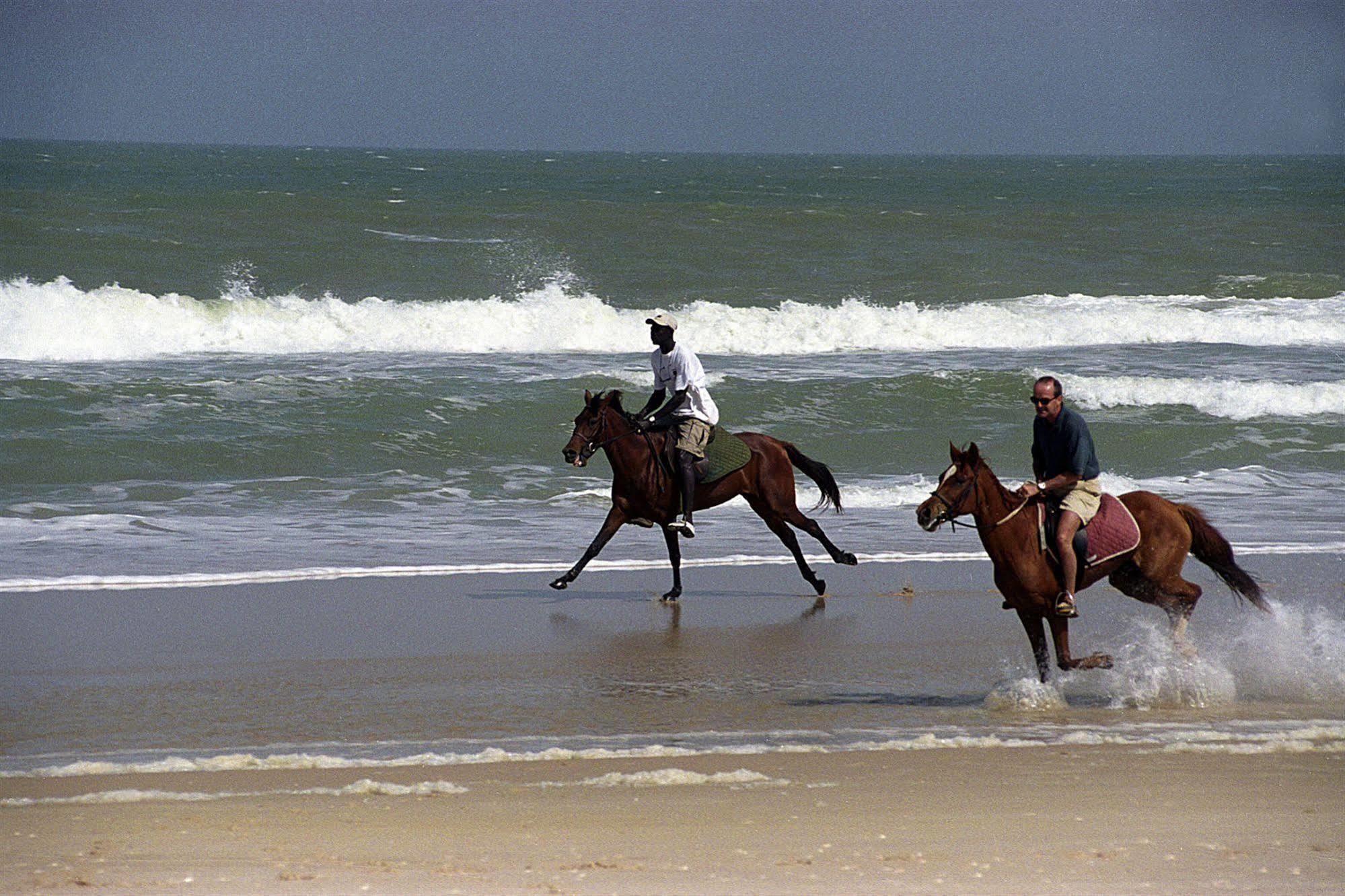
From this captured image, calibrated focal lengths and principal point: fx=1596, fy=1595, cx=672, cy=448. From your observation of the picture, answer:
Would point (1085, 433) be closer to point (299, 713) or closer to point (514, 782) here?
point (514, 782)

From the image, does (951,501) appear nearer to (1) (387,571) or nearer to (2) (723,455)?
(2) (723,455)

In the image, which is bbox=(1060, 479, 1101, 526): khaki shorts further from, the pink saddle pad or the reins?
the reins

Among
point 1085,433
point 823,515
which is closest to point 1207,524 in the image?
point 1085,433

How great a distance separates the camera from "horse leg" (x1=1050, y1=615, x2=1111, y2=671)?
8.04m

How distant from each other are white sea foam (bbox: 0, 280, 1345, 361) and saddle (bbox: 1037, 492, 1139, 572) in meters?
20.1

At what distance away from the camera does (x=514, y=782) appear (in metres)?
6.51

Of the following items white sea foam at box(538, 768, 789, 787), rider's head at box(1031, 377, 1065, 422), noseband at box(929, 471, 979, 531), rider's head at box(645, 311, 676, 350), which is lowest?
white sea foam at box(538, 768, 789, 787)

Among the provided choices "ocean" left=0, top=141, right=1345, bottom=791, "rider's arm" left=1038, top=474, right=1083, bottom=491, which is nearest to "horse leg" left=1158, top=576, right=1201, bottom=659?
"ocean" left=0, top=141, right=1345, bottom=791

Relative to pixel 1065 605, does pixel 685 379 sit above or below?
above

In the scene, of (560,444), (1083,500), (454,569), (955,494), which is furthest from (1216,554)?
(560,444)

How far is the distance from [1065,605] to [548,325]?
22345mm

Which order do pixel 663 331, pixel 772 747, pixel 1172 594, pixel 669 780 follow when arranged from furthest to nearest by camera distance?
pixel 663 331
pixel 1172 594
pixel 772 747
pixel 669 780

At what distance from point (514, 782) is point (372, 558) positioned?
6064 millimetres

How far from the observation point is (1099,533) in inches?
324
